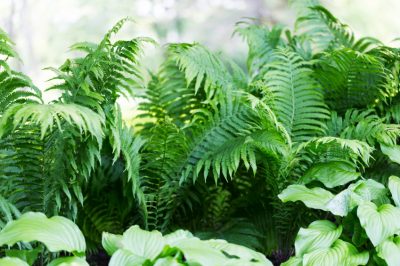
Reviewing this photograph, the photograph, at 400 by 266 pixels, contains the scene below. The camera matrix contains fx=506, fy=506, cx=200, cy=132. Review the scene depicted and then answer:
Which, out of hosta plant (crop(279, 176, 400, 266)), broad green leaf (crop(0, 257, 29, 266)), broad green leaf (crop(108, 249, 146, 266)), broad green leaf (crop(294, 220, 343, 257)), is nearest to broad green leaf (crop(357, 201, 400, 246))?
hosta plant (crop(279, 176, 400, 266))

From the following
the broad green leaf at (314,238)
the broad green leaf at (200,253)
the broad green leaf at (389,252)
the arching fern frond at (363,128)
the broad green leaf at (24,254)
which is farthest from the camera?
the arching fern frond at (363,128)

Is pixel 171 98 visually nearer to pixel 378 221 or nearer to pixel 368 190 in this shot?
pixel 368 190

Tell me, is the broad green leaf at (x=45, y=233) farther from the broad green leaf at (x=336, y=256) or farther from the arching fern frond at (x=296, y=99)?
the arching fern frond at (x=296, y=99)

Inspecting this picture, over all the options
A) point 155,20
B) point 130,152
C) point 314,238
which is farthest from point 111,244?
point 155,20

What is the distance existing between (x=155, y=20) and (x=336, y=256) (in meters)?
8.26

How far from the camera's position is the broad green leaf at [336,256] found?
7.02ft

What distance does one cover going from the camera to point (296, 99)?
9.71 feet

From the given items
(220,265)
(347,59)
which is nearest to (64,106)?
(220,265)

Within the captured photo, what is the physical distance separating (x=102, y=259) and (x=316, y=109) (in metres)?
1.53

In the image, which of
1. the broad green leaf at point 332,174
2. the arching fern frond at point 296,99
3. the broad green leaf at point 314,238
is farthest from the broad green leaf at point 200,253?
the arching fern frond at point 296,99

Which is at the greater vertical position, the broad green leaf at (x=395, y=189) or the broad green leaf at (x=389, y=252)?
the broad green leaf at (x=395, y=189)

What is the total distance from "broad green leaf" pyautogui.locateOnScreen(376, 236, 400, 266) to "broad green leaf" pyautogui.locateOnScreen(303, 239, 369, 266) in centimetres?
8

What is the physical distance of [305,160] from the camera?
2.76 metres

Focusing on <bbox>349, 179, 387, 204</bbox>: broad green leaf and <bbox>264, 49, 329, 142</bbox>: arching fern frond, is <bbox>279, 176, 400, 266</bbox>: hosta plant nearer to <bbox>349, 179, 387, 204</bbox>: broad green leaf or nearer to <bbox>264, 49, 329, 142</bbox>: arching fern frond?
<bbox>349, 179, 387, 204</bbox>: broad green leaf
